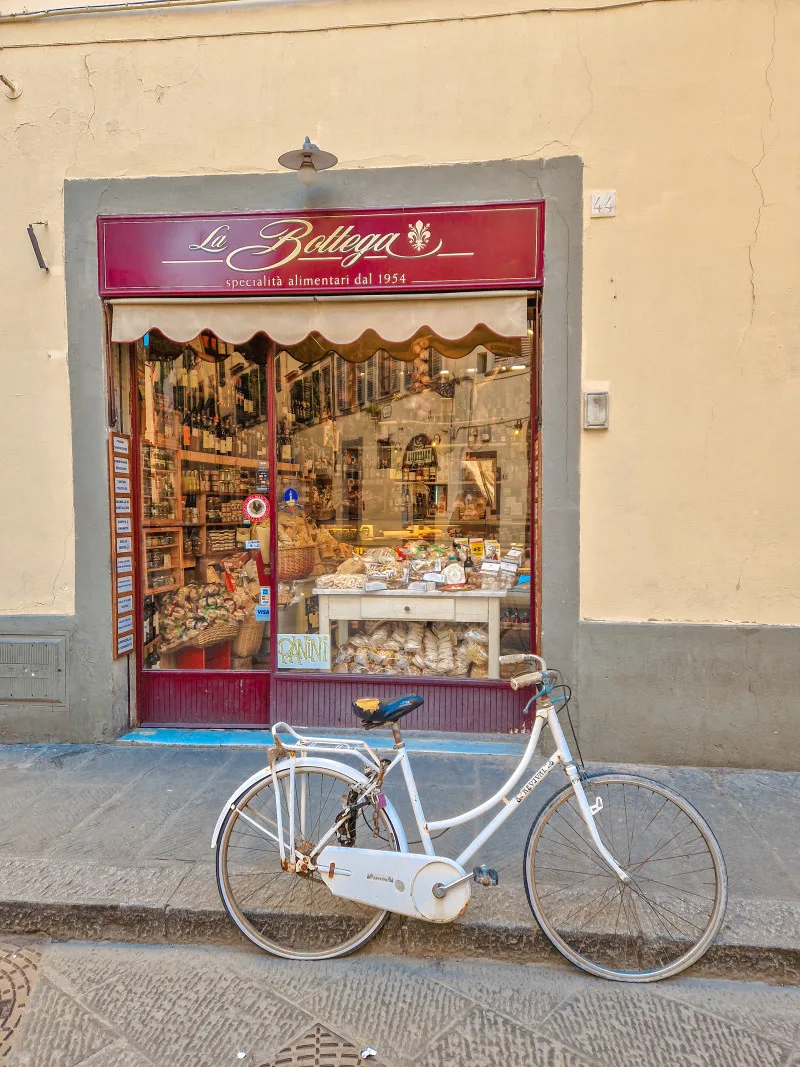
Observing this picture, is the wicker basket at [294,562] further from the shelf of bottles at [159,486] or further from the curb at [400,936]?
the curb at [400,936]

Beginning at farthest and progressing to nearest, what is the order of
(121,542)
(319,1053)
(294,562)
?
(294,562)
(121,542)
(319,1053)

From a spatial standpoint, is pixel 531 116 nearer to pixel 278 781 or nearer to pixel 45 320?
pixel 45 320

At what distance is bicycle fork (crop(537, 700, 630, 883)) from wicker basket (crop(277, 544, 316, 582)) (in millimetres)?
3175

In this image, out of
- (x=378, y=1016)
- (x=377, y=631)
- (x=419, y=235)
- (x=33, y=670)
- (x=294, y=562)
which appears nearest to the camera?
(x=378, y=1016)

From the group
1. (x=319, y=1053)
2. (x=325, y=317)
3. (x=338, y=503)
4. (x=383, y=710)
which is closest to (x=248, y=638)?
(x=338, y=503)

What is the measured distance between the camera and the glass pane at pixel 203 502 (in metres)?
5.57

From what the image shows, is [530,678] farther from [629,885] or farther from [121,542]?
[121,542]

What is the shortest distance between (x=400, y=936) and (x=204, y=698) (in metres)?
3.02

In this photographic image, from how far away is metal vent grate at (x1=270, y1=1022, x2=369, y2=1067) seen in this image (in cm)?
235

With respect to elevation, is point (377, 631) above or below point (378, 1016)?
above

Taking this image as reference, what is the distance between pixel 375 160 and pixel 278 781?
4.28m

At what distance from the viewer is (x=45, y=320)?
503 centimetres

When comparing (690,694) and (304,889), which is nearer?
(304,889)

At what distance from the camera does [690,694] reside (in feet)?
15.2
